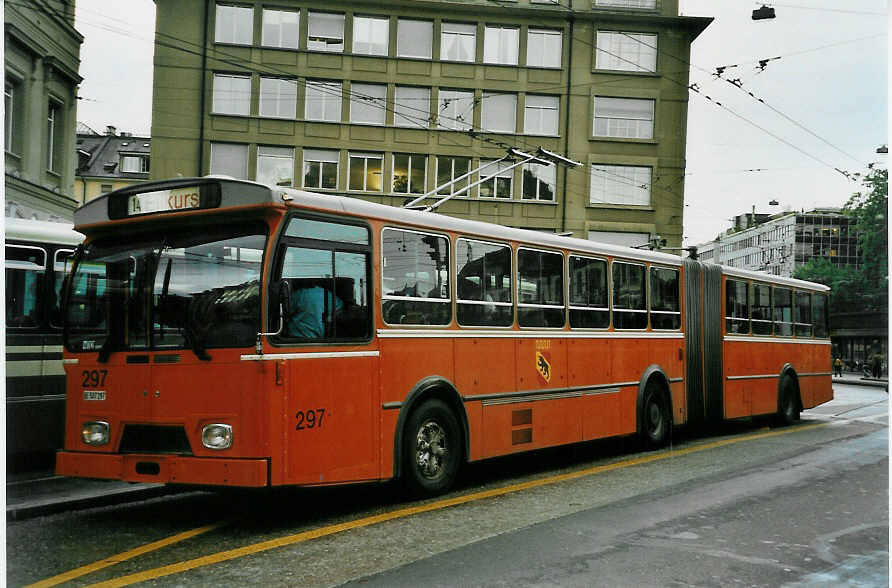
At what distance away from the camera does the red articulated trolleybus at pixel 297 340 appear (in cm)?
711

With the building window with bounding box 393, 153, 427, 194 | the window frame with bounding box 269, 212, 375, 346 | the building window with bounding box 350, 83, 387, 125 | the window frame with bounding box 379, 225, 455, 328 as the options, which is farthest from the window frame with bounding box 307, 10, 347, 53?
the window frame with bounding box 269, 212, 375, 346

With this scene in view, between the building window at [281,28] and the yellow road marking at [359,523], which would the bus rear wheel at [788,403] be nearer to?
the yellow road marking at [359,523]

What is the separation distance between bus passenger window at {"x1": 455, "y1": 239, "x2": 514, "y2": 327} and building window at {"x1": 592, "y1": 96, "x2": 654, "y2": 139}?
59.0 ft

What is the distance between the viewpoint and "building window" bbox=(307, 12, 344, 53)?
68.0ft

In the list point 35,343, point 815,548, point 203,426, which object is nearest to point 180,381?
point 203,426

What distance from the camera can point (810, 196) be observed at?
10742mm

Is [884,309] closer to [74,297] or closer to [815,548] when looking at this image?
[815,548]

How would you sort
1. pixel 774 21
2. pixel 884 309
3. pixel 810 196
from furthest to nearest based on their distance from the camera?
pixel 810 196, pixel 774 21, pixel 884 309

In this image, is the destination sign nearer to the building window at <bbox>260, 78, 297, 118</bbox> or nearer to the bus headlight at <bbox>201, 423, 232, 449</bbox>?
the bus headlight at <bbox>201, 423, 232, 449</bbox>

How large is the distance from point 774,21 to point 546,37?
13622 millimetres

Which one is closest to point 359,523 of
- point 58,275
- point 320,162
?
point 58,275

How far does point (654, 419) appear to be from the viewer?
44.0 ft

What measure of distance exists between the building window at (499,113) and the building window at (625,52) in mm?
4027

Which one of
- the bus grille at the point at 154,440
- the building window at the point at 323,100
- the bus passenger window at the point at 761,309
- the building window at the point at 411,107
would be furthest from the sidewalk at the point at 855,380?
the bus grille at the point at 154,440
